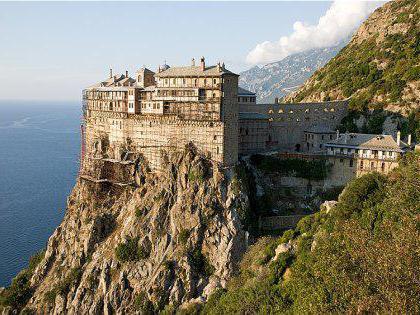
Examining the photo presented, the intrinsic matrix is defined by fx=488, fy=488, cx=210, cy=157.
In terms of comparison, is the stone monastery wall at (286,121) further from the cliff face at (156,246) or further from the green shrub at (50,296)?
the green shrub at (50,296)

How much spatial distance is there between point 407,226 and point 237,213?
34.5 meters

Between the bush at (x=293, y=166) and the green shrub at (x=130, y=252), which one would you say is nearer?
the green shrub at (x=130, y=252)

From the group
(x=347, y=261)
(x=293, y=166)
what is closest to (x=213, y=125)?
(x=293, y=166)

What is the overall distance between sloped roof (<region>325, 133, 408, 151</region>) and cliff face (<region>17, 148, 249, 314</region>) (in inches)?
651

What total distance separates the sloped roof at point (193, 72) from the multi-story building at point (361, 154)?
62.4ft

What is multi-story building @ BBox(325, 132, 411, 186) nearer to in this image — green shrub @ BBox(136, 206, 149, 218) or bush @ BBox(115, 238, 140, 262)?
green shrub @ BBox(136, 206, 149, 218)

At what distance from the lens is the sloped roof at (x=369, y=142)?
217 feet

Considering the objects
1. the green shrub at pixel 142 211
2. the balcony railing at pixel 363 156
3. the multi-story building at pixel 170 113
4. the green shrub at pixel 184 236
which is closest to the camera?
the balcony railing at pixel 363 156

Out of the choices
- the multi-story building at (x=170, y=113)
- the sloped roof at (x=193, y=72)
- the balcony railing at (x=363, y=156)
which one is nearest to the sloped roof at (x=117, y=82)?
the multi-story building at (x=170, y=113)

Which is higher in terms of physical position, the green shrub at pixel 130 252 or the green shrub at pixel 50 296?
the green shrub at pixel 130 252

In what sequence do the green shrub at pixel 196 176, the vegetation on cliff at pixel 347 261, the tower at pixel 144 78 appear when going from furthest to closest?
the tower at pixel 144 78 < the green shrub at pixel 196 176 < the vegetation on cliff at pixel 347 261

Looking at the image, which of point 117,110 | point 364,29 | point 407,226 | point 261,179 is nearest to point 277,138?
point 261,179

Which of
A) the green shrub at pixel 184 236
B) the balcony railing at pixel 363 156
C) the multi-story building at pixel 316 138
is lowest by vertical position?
the green shrub at pixel 184 236

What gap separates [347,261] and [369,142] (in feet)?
120
